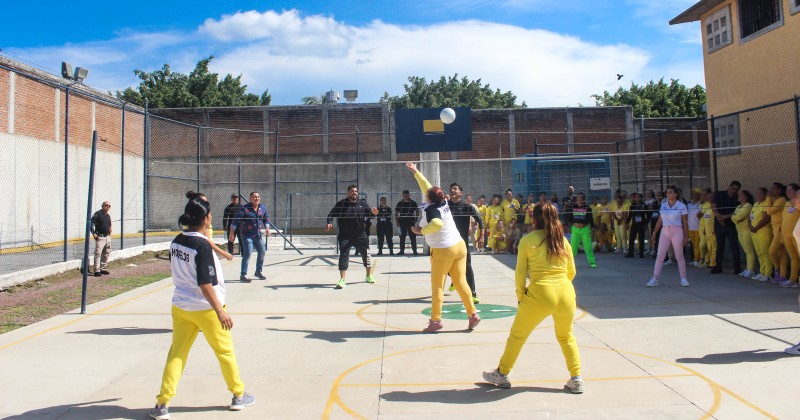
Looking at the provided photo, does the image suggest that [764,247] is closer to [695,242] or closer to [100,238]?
[695,242]

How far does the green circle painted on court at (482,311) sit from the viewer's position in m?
8.48

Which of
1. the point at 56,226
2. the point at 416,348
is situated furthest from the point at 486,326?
the point at 56,226

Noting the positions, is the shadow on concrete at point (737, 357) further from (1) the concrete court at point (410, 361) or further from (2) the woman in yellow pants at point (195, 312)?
(2) the woman in yellow pants at point (195, 312)

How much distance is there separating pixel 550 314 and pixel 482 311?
3.79 m

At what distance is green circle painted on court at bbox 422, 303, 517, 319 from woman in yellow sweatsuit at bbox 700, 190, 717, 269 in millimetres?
5960

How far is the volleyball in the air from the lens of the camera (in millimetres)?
15797

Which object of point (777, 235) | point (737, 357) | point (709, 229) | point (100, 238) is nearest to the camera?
point (737, 357)

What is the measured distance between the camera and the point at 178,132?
89.3ft

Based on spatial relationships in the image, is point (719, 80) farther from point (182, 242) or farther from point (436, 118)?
point (182, 242)

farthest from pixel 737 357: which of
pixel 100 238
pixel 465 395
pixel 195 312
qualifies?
pixel 100 238

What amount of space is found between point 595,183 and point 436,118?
6998mm

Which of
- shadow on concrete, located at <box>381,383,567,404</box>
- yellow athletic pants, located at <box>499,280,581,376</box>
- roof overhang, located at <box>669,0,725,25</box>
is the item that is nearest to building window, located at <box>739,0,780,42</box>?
roof overhang, located at <box>669,0,725,25</box>

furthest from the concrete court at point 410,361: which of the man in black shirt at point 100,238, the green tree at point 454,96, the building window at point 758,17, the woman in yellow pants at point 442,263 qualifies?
the green tree at point 454,96

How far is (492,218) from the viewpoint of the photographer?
17.7 meters
